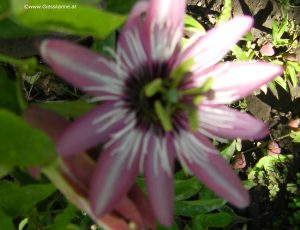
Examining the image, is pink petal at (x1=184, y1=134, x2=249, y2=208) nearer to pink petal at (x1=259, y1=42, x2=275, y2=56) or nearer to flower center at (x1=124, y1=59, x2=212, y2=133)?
flower center at (x1=124, y1=59, x2=212, y2=133)

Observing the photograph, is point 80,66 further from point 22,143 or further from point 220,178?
point 220,178

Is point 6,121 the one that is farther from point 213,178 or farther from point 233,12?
point 233,12

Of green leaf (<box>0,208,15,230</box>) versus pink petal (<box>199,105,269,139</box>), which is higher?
pink petal (<box>199,105,269,139</box>)

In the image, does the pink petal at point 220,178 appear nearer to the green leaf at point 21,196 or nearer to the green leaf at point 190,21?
the green leaf at point 21,196

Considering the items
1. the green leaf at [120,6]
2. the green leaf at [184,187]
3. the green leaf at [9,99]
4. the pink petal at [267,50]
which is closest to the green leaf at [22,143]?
the green leaf at [9,99]

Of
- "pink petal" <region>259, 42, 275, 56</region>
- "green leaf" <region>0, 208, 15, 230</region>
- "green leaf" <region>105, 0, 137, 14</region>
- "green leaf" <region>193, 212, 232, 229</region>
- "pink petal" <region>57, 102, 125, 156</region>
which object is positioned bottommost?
"green leaf" <region>193, 212, 232, 229</region>

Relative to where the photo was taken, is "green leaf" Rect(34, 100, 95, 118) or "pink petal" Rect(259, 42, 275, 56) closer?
"green leaf" Rect(34, 100, 95, 118)

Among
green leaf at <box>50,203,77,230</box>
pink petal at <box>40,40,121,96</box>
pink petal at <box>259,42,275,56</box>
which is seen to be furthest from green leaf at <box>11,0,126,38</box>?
pink petal at <box>259,42,275,56</box>
